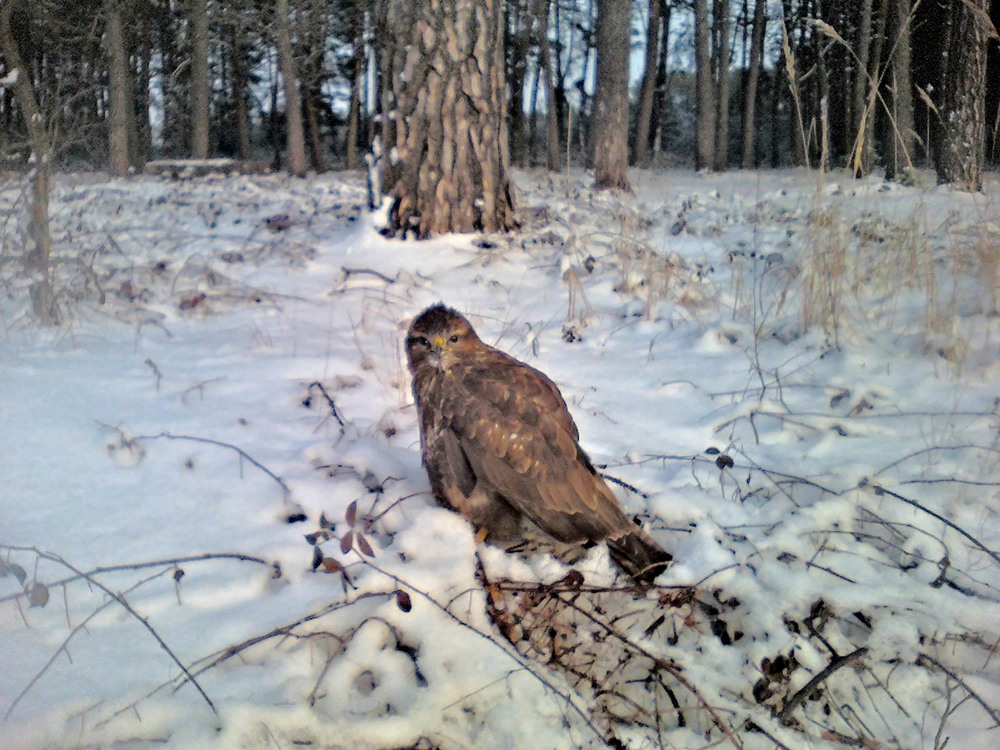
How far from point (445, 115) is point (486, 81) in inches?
15.7

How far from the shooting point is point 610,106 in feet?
30.9

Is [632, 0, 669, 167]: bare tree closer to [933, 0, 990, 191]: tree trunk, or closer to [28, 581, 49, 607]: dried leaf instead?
[933, 0, 990, 191]: tree trunk

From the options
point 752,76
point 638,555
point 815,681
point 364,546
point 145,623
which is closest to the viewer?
point 145,623

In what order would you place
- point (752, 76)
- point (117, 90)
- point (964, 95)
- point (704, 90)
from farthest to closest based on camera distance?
1. point (752, 76)
2. point (704, 90)
3. point (117, 90)
4. point (964, 95)

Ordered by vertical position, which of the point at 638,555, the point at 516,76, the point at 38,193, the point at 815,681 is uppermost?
the point at 516,76

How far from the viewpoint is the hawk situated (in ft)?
6.63

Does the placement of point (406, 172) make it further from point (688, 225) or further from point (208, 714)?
point (208, 714)

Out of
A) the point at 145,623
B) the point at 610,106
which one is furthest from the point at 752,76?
the point at 145,623

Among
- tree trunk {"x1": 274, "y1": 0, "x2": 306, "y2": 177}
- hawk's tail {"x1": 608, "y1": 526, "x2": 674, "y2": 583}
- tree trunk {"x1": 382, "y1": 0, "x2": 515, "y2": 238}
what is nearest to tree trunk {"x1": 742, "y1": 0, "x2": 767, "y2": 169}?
tree trunk {"x1": 274, "y1": 0, "x2": 306, "y2": 177}

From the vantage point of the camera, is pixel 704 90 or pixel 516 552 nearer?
pixel 516 552

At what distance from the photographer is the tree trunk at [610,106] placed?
360 inches

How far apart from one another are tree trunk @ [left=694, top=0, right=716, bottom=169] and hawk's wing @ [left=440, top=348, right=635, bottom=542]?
1699 cm

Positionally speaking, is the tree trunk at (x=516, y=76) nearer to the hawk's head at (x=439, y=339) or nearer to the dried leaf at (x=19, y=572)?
the hawk's head at (x=439, y=339)

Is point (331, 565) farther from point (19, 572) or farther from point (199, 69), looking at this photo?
A: point (199, 69)
